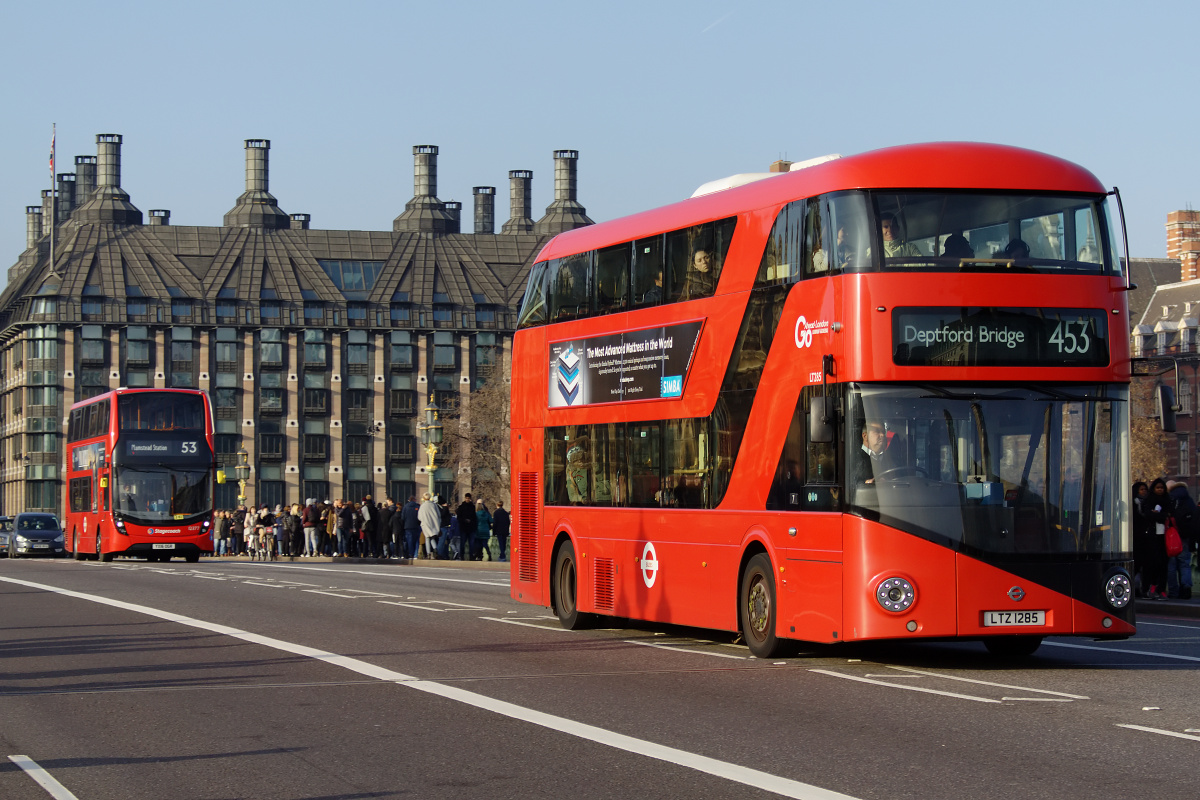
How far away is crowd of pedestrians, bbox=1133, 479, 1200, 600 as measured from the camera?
2355 centimetres

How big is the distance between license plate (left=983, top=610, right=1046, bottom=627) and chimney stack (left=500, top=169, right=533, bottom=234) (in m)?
132

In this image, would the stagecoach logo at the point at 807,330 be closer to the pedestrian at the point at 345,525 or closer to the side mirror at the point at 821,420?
the side mirror at the point at 821,420

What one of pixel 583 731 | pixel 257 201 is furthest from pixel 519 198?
pixel 583 731

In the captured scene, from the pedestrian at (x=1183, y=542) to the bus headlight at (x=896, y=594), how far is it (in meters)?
11.2

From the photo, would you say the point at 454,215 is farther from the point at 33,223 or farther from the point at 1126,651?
the point at 1126,651

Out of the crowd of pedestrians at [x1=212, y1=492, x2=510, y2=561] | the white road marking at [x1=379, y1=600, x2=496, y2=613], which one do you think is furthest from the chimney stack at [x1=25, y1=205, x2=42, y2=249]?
the white road marking at [x1=379, y1=600, x2=496, y2=613]

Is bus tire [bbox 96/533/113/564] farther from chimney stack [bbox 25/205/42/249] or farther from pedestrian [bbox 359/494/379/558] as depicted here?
chimney stack [bbox 25/205/42/249]

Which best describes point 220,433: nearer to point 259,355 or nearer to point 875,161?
point 259,355

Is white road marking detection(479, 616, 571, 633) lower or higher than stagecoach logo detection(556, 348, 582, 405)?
lower

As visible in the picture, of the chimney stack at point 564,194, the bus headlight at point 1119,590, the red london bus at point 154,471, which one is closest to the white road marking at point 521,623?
the bus headlight at point 1119,590

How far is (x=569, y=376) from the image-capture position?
19.3 metres

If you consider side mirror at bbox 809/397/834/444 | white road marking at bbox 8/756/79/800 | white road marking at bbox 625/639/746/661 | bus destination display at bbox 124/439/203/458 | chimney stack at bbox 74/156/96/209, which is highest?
chimney stack at bbox 74/156/96/209

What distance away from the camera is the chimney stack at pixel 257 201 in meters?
130

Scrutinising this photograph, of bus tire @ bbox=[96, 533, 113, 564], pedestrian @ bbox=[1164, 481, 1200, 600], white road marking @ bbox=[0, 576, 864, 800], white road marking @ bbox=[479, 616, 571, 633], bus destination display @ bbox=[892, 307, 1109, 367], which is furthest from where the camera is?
bus tire @ bbox=[96, 533, 113, 564]
